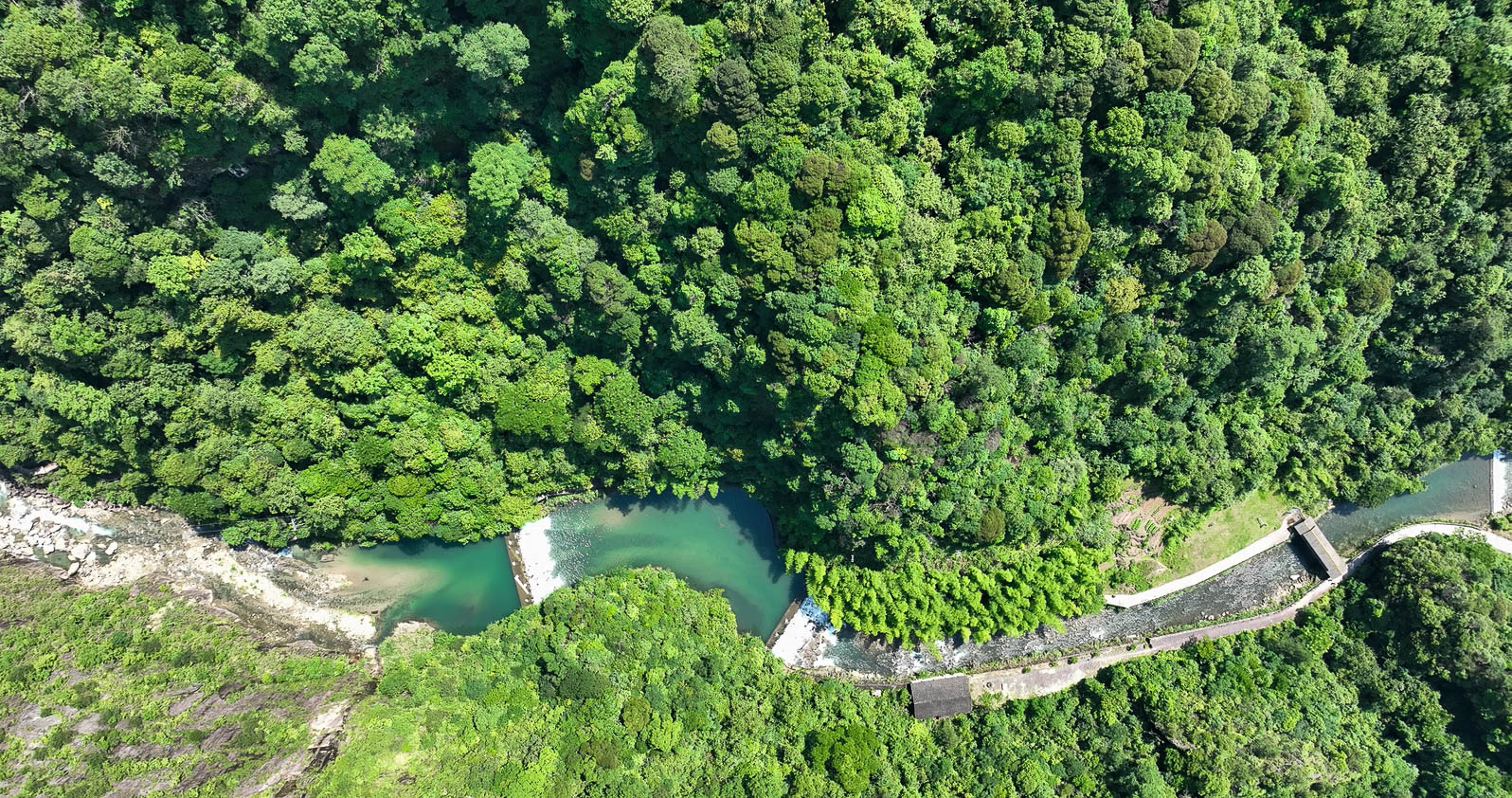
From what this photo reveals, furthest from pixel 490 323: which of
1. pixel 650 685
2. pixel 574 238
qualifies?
pixel 650 685

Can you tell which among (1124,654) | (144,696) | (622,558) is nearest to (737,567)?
(622,558)

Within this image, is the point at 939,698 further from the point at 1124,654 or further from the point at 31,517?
the point at 31,517

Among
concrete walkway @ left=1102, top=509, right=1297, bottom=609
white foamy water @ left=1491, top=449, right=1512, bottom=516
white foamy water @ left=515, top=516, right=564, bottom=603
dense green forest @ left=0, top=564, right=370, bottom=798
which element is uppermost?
white foamy water @ left=1491, top=449, right=1512, bottom=516

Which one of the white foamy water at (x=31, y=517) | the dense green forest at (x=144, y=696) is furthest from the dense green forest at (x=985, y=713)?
the white foamy water at (x=31, y=517)

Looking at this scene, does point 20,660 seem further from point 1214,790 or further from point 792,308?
point 1214,790

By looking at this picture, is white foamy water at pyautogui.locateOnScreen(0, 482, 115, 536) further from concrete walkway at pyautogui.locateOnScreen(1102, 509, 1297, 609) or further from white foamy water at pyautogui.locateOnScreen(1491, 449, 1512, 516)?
white foamy water at pyautogui.locateOnScreen(1491, 449, 1512, 516)

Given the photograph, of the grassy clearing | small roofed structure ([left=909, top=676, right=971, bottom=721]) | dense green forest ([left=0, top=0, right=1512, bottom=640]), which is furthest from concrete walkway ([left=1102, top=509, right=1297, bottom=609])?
small roofed structure ([left=909, top=676, right=971, bottom=721])
